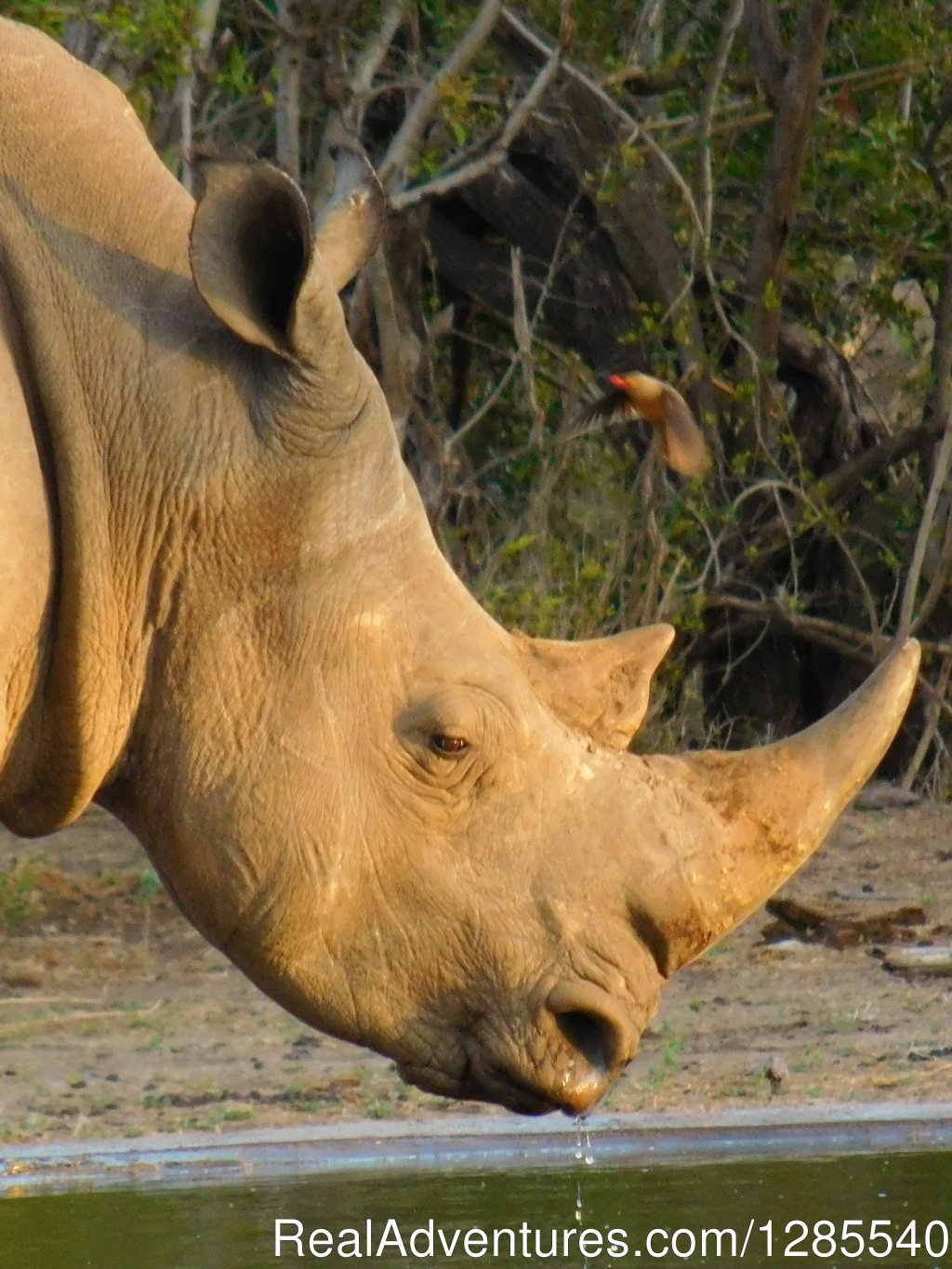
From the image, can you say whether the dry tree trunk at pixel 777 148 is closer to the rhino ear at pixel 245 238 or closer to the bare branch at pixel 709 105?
the bare branch at pixel 709 105

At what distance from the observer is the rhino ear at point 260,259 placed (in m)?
3.24

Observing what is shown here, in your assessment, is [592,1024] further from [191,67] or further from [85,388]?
[191,67]

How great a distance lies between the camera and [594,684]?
12.3 ft

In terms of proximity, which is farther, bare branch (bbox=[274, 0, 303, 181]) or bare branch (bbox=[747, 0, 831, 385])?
bare branch (bbox=[747, 0, 831, 385])

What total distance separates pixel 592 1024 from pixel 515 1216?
4.82 ft

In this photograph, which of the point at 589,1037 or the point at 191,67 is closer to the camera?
the point at 589,1037

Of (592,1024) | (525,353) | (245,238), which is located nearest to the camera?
(245,238)

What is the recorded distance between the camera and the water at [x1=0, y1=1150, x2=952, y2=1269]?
4.66 meters

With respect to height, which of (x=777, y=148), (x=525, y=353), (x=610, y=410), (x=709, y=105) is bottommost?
(x=525, y=353)

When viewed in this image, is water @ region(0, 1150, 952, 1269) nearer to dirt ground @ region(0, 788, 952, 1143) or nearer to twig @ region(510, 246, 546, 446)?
dirt ground @ region(0, 788, 952, 1143)

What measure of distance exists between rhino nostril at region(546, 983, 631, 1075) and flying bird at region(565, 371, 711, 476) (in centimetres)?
419

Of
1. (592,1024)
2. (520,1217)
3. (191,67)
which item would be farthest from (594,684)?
(191,67)

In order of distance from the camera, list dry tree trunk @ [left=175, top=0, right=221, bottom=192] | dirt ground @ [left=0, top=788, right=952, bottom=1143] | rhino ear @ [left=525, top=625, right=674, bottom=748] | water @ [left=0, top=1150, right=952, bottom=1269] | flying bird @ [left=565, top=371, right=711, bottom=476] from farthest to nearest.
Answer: flying bird @ [left=565, top=371, right=711, bottom=476], dry tree trunk @ [left=175, top=0, right=221, bottom=192], dirt ground @ [left=0, top=788, right=952, bottom=1143], water @ [left=0, top=1150, right=952, bottom=1269], rhino ear @ [left=525, top=625, right=674, bottom=748]

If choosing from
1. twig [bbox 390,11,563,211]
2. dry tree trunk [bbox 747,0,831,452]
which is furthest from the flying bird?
dry tree trunk [bbox 747,0,831,452]
